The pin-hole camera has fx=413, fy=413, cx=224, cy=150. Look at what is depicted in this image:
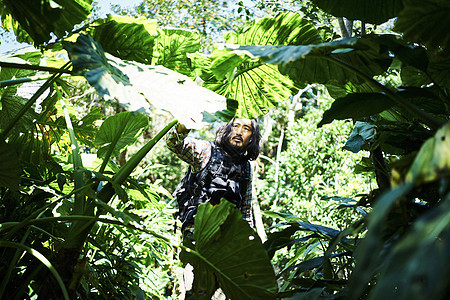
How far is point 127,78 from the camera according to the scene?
37.3 inches

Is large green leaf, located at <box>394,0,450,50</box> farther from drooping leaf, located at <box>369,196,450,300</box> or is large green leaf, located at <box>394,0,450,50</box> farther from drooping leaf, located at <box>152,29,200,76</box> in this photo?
drooping leaf, located at <box>152,29,200,76</box>

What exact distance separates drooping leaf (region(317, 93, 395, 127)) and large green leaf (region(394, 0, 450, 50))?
0.51 feet

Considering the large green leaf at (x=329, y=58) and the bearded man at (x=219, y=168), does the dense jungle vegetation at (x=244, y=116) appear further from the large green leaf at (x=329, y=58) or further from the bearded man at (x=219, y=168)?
the bearded man at (x=219, y=168)

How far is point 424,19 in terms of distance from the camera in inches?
27.5

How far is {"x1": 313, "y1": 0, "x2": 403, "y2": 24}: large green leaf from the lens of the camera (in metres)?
1.21

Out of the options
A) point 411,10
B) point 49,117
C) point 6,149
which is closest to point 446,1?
point 411,10

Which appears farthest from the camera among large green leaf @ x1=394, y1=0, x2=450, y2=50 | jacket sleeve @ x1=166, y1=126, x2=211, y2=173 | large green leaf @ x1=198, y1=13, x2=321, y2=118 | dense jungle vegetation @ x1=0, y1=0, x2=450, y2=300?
jacket sleeve @ x1=166, y1=126, x2=211, y2=173

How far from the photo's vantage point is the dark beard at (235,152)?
2.47 m

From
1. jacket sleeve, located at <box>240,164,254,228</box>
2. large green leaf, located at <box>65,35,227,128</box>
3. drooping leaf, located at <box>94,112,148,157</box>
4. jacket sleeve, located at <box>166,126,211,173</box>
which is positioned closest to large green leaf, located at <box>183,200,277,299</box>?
large green leaf, located at <box>65,35,227,128</box>

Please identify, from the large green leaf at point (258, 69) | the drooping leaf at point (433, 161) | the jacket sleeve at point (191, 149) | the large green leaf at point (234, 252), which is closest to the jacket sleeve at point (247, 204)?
the jacket sleeve at point (191, 149)

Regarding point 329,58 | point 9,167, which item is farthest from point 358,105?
point 9,167

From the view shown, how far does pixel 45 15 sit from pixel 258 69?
783 millimetres

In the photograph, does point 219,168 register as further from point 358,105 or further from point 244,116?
point 358,105

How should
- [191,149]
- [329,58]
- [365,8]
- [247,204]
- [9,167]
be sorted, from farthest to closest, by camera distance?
[247,204]
[191,149]
[365,8]
[9,167]
[329,58]
